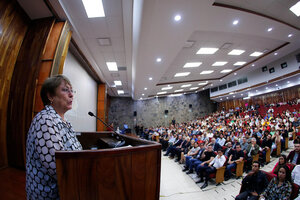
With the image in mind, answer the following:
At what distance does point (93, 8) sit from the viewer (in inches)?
126

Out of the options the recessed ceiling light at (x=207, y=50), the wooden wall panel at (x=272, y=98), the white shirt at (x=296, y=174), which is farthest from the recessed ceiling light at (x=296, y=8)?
the wooden wall panel at (x=272, y=98)

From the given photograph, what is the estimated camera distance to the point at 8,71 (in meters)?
2.51

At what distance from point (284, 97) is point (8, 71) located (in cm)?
1616

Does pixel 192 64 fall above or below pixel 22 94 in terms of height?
above

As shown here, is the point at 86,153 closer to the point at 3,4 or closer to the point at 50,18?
the point at 3,4

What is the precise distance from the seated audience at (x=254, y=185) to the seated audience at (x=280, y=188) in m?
0.16

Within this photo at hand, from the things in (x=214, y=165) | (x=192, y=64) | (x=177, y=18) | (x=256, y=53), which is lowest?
(x=214, y=165)

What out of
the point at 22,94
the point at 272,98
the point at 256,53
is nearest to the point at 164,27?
the point at 22,94

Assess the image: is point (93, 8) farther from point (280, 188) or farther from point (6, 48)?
point (280, 188)

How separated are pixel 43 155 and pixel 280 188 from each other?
3162 millimetres

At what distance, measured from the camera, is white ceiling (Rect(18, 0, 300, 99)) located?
120 inches

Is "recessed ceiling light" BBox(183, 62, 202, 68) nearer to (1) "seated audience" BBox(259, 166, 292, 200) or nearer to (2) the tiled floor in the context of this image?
(2) the tiled floor

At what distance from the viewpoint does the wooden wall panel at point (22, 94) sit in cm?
235

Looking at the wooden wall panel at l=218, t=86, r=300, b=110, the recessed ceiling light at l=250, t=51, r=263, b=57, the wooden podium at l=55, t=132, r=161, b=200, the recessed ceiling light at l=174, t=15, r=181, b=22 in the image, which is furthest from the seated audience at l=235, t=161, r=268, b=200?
the wooden wall panel at l=218, t=86, r=300, b=110
